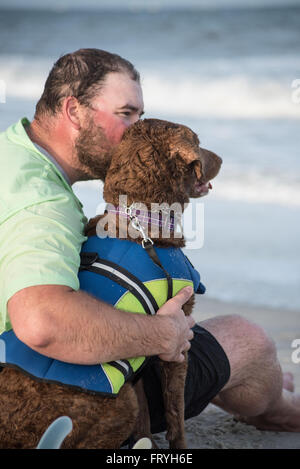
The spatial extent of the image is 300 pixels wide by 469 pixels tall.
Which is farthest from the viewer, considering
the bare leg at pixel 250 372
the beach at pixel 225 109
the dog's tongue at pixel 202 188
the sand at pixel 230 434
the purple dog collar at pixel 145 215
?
the beach at pixel 225 109

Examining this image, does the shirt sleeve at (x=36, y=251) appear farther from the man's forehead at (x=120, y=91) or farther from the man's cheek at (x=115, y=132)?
the man's forehead at (x=120, y=91)

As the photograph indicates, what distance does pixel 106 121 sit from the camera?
3.24 m

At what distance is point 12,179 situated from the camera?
2691 mm

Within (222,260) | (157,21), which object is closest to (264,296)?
(222,260)

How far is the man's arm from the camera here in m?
2.40

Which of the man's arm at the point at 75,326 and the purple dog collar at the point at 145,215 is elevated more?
the purple dog collar at the point at 145,215

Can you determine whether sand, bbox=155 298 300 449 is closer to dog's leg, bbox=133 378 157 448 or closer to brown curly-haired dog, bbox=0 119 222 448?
dog's leg, bbox=133 378 157 448

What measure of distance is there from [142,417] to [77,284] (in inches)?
32.1

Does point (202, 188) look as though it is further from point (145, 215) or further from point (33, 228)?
point (33, 228)

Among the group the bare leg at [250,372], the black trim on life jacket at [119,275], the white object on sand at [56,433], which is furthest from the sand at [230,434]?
the white object on sand at [56,433]

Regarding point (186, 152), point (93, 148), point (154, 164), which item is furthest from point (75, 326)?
point (93, 148)

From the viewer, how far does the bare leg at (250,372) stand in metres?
3.31

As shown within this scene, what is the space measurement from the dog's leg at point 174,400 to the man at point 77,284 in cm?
8

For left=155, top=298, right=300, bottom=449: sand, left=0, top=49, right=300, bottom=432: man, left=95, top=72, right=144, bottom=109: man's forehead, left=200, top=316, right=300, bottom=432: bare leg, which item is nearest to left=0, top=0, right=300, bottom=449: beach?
left=155, top=298, right=300, bottom=449: sand
